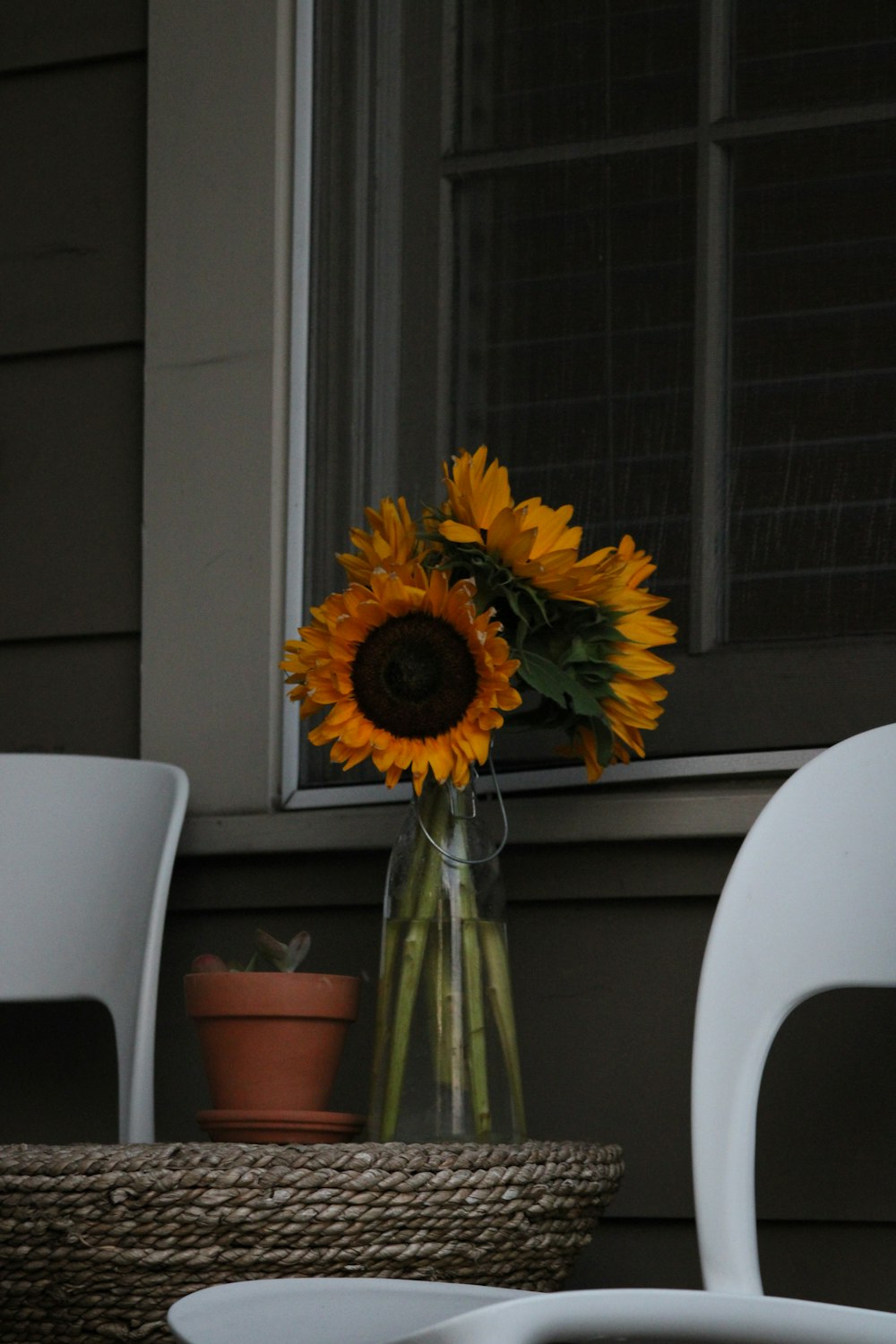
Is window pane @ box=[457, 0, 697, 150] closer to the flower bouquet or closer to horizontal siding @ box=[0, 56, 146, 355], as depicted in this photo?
horizontal siding @ box=[0, 56, 146, 355]

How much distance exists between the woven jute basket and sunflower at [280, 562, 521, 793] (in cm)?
29

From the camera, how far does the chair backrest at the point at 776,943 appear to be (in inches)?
45.0

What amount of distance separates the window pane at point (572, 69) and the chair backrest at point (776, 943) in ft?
2.29

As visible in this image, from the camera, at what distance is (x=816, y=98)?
1.53 meters

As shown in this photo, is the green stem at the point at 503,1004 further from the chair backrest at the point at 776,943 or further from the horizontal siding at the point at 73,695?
the horizontal siding at the point at 73,695

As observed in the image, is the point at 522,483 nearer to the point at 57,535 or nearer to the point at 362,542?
the point at 362,542

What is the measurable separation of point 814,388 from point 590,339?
0.22 metres

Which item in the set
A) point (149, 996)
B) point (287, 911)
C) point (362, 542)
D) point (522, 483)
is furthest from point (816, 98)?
point (149, 996)

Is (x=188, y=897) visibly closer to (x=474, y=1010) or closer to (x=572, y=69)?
(x=474, y=1010)

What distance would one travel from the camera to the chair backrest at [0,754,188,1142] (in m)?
1.52

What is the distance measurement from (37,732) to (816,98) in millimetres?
980

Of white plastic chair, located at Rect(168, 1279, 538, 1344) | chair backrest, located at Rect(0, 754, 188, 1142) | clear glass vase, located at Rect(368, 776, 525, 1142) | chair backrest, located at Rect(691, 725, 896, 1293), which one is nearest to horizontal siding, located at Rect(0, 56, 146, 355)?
chair backrest, located at Rect(0, 754, 188, 1142)

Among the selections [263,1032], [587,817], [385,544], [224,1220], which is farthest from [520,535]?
[224,1220]

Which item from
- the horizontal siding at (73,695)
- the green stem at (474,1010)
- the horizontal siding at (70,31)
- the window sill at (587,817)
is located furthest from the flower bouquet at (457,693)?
the horizontal siding at (70,31)
